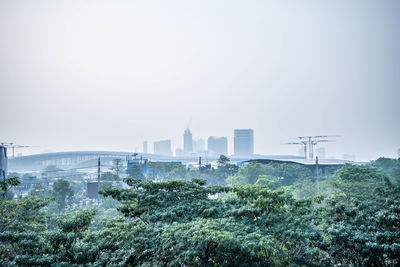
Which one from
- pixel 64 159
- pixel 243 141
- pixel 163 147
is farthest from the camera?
pixel 163 147

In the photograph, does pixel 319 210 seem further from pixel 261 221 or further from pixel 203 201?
pixel 203 201

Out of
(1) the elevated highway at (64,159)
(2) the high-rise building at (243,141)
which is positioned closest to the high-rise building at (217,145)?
(2) the high-rise building at (243,141)

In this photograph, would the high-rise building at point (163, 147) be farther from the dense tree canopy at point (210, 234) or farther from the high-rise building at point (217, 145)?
the dense tree canopy at point (210, 234)

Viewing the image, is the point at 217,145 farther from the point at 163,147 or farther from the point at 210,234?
the point at 210,234

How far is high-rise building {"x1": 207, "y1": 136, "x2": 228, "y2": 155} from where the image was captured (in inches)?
5198

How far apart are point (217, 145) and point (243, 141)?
14716 millimetres

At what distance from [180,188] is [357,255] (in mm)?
5399

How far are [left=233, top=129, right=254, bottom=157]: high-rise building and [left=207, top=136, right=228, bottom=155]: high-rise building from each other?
7590mm

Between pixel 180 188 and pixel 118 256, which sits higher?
pixel 180 188

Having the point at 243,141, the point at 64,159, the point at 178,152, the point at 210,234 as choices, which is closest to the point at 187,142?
the point at 178,152

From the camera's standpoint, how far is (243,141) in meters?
125

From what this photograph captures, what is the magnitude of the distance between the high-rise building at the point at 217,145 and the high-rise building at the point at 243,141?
759 cm

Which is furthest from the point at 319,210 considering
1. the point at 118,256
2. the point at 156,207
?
the point at 118,256

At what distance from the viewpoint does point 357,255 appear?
23.8ft
